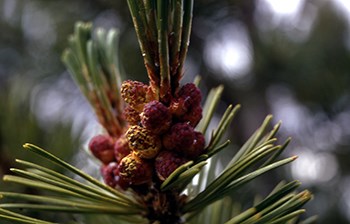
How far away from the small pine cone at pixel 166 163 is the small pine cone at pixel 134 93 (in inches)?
1.8

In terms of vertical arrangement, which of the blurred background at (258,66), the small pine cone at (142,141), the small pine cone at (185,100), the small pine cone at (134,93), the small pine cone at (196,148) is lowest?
the small pine cone at (196,148)

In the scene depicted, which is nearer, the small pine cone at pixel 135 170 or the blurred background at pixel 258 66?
the small pine cone at pixel 135 170

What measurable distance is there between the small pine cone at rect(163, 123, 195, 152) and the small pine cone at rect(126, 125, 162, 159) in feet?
0.04

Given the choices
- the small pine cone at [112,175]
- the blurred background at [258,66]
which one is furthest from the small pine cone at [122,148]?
the blurred background at [258,66]

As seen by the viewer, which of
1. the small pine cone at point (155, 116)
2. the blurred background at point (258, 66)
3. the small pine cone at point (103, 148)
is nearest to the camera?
the small pine cone at point (155, 116)

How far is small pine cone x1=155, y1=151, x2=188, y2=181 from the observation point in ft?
1.22

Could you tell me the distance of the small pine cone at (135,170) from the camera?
1.28 feet

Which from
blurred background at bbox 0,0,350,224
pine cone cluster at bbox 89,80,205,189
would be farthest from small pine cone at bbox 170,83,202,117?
blurred background at bbox 0,0,350,224

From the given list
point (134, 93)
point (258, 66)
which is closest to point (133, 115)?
point (134, 93)

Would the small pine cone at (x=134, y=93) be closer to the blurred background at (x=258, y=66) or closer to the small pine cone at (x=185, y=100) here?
the small pine cone at (x=185, y=100)

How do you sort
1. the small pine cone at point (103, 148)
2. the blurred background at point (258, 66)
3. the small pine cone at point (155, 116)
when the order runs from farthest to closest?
the blurred background at point (258, 66)
the small pine cone at point (103, 148)
the small pine cone at point (155, 116)

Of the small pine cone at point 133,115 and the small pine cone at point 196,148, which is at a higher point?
the small pine cone at point 133,115

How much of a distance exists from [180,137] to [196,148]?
21 millimetres

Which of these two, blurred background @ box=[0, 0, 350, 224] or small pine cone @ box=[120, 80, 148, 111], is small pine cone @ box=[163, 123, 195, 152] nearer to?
small pine cone @ box=[120, 80, 148, 111]
